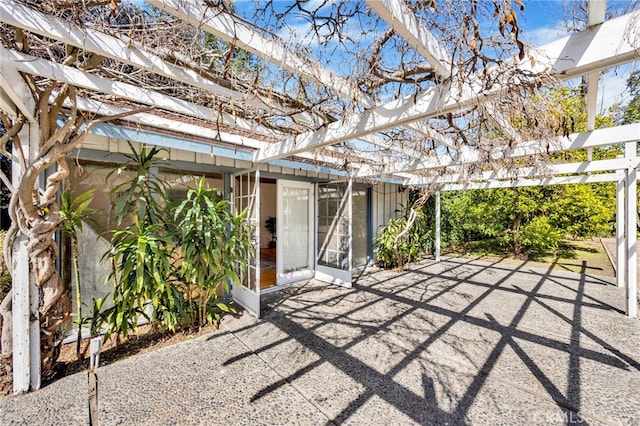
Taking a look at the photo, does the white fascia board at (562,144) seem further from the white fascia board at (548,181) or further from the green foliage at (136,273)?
the green foliage at (136,273)

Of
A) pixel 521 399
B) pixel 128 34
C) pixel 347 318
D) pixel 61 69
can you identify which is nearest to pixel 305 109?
pixel 128 34

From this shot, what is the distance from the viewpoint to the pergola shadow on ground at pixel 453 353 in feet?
7.41

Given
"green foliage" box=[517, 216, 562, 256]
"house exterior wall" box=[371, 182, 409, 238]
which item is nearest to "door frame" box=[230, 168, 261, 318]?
"house exterior wall" box=[371, 182, 409, 238]

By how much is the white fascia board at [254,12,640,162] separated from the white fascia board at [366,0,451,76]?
21 centimetres

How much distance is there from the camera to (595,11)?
1.38m

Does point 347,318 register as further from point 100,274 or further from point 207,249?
point 100,274

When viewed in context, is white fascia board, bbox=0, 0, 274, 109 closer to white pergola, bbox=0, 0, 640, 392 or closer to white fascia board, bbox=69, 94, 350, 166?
white pergola, bbox=0, 0, 640, 392

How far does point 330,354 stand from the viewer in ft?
9.98

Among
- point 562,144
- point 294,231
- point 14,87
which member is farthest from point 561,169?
point 14,87

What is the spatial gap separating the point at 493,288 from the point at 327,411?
4.80 metres

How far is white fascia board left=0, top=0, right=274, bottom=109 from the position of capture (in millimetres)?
1489

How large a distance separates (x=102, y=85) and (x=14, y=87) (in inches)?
20.7

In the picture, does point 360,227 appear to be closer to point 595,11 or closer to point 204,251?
point 204,251

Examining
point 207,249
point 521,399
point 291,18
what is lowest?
point 521,399
